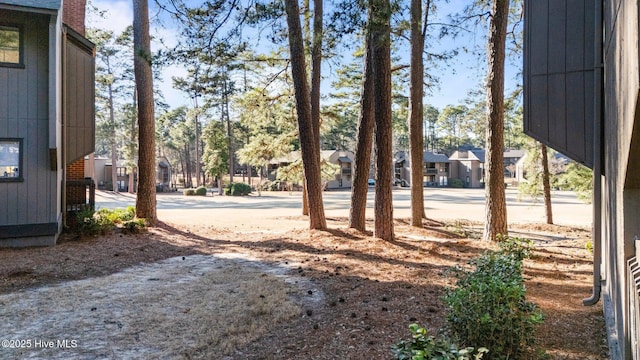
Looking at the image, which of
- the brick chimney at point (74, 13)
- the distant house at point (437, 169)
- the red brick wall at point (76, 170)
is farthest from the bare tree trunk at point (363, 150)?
the distant house at point (437, 169)

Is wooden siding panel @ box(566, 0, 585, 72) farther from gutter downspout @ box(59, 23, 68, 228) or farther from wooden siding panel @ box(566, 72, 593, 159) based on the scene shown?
gutter downspout @ box(59, 23, 68, 228)

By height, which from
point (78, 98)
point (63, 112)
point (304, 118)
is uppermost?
point (78, 98)

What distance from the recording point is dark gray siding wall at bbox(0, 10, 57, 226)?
787 centimetres

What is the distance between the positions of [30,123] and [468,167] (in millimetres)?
51127

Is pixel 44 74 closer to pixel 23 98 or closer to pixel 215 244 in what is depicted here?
pixel 23 98

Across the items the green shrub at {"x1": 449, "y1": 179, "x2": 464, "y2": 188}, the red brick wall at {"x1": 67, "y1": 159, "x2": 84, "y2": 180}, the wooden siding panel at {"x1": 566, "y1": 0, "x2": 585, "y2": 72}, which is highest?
the wooden siding panel at {"x1": 566, "y1": 0, "x2": 585, "y2": 72}

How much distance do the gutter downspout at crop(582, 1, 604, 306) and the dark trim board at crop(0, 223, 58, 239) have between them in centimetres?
900

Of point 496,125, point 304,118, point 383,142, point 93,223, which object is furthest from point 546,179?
point 93,223

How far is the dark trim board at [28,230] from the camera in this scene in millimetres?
7672

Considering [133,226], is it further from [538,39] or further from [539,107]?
[538,39]

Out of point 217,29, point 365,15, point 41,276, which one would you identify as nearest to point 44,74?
point 217,29

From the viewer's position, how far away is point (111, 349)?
338 centimetres

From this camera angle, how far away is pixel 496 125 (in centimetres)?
787

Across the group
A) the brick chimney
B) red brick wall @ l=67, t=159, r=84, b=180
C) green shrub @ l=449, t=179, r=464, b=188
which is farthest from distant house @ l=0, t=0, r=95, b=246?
green shrub @ l=449, t=179, r=464, b=188
